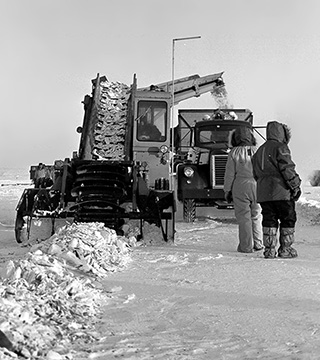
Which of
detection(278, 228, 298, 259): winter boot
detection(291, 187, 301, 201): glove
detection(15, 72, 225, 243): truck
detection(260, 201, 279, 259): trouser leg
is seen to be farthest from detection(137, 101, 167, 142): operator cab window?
detection(278, 228, 298, 259): winter boot

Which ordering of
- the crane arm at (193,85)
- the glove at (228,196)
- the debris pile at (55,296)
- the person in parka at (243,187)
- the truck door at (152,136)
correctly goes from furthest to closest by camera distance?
the crane arm at (193,85)
the truck door at (152,136)
the glove at (228,196)
the person in parka at (243,187)
the debris pile at (55,296)

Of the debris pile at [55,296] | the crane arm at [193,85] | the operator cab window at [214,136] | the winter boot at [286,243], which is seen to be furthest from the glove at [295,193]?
the crane arm at [193,85]

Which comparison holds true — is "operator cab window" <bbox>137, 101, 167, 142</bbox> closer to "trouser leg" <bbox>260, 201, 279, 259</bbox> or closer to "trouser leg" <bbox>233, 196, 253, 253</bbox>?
"trouser leg" <bbox>233, 196, 253, 253</bbox>

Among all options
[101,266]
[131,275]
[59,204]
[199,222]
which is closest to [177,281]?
[131,275]

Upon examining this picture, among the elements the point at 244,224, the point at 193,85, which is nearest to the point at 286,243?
the point at 244,224

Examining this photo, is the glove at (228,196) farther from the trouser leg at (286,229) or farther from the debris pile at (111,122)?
the debris pile at (111,122)

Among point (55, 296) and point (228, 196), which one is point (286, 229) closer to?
point (228, 196)

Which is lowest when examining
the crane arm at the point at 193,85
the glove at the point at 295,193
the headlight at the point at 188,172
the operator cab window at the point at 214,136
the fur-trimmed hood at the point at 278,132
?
the glove at the point at 295,193

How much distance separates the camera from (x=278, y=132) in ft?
20.6

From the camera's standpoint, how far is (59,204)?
7930 millimetres

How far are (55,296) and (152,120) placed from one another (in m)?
7.64

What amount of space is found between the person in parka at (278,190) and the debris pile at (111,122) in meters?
5.05

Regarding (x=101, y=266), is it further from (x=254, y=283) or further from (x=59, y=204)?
(x=59, y=204)

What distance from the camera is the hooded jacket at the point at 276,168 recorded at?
6.15m
